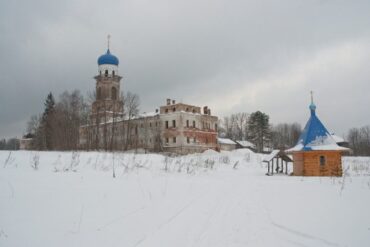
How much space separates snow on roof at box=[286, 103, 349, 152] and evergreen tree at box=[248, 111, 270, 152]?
56555 mm

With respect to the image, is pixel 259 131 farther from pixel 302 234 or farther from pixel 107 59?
pixel 302 234

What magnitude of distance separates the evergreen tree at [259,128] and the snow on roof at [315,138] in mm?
56555

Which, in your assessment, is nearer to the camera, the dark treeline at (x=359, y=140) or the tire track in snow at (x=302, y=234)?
the tire track in snow at (x=302, y=234)

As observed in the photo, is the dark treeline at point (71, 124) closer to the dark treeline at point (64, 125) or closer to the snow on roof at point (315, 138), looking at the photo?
the dark treeline at point (64, 125)

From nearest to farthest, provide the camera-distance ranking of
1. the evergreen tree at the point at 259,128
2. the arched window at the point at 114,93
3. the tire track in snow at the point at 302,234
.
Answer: the tire track in snow at the point at 302,234
the arched window at the point at 114,93
the evergreen tree at the point at 259,128

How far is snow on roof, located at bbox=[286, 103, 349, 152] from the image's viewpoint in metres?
22.3

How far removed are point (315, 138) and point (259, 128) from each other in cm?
5796

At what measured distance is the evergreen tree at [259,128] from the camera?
8019 centimetres

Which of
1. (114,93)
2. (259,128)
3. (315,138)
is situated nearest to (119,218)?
(315,138)

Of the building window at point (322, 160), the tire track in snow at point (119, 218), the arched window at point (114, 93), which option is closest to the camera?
the tire track in snow at point (119, 218)

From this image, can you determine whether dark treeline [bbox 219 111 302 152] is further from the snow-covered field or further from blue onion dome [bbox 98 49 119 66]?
the snow-covered field

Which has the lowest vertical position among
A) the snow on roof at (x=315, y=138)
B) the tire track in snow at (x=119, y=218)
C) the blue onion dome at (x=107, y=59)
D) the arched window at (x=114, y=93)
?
the tire track in snow at (x=119, y=218)

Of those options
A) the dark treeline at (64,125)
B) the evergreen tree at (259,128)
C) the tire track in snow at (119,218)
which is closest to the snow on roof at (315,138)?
the tire track in snow at (119,218)

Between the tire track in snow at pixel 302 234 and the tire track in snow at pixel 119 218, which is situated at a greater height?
the tire track in snow at pixel 119 218
